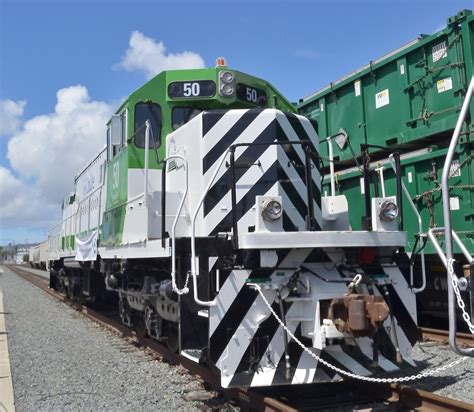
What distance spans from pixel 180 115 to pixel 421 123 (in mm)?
3703

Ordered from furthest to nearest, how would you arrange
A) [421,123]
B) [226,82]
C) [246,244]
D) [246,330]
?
[421,123] → [226,82] → [246,330] → [246,244]

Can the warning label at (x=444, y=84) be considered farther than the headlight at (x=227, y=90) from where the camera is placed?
Yes

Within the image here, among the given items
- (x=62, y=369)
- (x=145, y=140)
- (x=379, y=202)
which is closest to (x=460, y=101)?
(x=379, y=202)

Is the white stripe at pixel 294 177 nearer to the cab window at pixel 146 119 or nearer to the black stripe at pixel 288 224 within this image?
the black stripe at pixel 288 224

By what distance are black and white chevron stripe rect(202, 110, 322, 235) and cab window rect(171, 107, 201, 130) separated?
104 centimetres

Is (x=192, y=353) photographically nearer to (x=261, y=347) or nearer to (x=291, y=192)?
(x=261, y=347)

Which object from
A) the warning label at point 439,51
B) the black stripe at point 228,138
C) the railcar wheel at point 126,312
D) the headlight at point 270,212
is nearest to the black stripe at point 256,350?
the headlight at point 270,212

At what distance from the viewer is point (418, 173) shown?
7.77 metres

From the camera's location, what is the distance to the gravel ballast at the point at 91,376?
4859 millimetres

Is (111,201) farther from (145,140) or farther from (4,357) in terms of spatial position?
(4,357)

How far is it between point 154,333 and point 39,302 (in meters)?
10.2

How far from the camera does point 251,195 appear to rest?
5.15 metres

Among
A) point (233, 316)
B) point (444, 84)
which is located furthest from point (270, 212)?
point (444, 84)

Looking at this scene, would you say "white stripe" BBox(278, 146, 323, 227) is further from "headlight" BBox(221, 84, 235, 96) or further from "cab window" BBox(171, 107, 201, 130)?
"cab window" BBox(171, 107, 201, 130)
